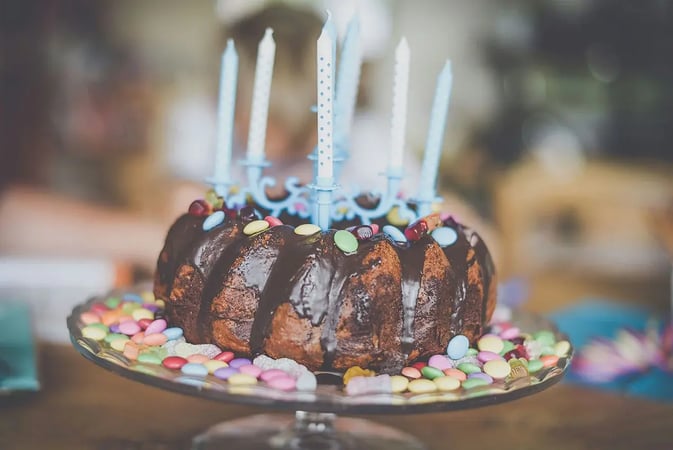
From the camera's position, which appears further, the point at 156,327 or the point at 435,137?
the point at 435,137

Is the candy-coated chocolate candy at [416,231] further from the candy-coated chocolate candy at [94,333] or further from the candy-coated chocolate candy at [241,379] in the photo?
the candy-coated chocolate candy at [94,333]

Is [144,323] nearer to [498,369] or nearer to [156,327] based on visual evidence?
[156,327]

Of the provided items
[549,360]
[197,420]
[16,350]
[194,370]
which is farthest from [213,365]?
[16,350]

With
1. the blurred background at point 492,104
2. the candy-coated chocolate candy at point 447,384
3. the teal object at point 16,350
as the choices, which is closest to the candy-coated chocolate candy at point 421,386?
the candy-coated chocolate candy at point 447,384

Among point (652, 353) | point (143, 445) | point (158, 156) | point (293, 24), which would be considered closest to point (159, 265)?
point (143, 445)

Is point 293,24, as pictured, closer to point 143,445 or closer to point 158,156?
point 143,445

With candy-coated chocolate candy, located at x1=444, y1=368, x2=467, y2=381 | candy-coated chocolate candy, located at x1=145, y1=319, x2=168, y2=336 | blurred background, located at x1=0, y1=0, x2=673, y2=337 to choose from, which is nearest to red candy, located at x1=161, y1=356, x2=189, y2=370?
candy-coated chocolate candy, located at x1=145, y1=319, x2=168, y2=336

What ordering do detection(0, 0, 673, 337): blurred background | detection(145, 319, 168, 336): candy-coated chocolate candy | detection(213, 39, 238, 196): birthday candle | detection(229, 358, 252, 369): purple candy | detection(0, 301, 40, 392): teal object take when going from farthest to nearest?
detection(0, 0, 673, 337): blurred background, detection(0, 301, 40, 392): teal object, detection(213, 39, 238, 196): birthday candle, detection(145, 319, 168, 336): candy-coated chocolate candy, detection(229, 358, 252, 369): purple candy

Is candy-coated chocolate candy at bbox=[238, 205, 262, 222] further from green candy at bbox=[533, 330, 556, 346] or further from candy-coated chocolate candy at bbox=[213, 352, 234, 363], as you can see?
green candy at bbox=[533, 330, 556, 346]
